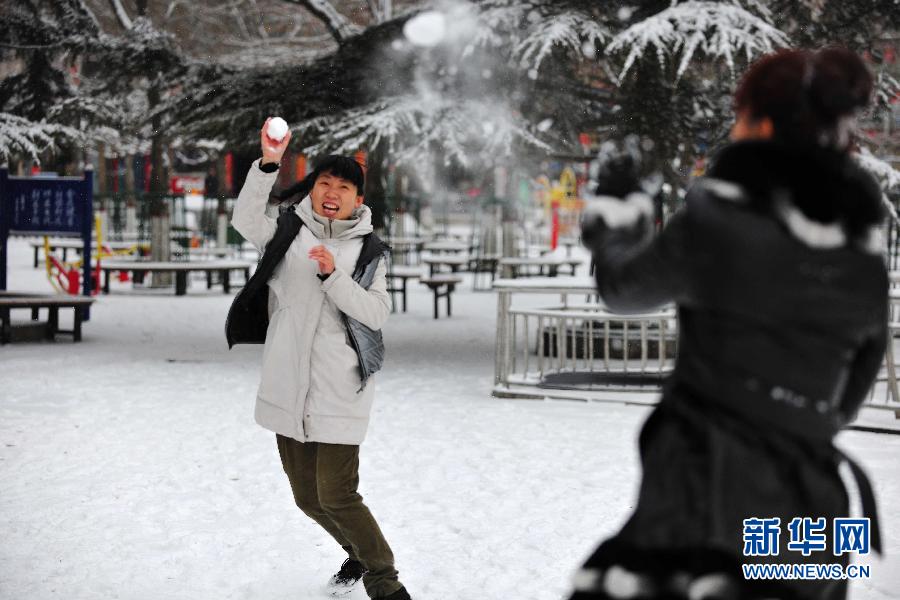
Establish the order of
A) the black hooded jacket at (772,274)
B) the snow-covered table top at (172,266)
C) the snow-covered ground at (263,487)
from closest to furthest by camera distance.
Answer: the black hooded jacket at (772,274)
the snow-covered ground at (263,487)
the snow-covered table top at (172,266)

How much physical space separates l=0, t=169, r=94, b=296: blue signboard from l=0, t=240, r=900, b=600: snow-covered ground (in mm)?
4198

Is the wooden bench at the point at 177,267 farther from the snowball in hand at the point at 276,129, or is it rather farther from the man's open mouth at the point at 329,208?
the snowball in hand at the point at 276,129

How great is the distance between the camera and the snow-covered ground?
486 cm

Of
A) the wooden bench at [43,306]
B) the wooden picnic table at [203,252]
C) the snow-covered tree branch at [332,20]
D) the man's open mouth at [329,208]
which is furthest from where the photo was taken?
the wooden picnic table at [203,252]

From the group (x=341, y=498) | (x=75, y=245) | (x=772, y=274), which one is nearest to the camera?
(x=772, y=274)

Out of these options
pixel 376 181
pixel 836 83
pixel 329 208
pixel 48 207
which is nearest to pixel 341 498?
pixel 329 208

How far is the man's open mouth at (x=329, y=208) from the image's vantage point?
4270 millimetres

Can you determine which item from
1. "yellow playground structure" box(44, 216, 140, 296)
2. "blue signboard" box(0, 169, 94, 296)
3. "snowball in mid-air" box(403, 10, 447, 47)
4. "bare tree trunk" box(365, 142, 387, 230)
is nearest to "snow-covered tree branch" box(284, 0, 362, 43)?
"bare tree trunk" box(365, 142, 387, 230)

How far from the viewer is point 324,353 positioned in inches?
165

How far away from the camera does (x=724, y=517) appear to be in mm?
2201

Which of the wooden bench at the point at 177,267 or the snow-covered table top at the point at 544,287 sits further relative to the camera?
the wooden bench at the point at 177,267

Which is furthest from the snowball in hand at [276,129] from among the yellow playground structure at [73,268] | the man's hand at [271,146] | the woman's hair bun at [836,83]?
the yellow playground structure at [73,268]

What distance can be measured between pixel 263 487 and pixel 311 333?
8.17 ft

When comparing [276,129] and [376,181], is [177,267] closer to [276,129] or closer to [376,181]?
[376,181]
